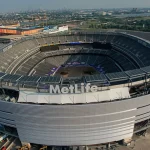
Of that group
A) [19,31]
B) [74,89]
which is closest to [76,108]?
[74,89]

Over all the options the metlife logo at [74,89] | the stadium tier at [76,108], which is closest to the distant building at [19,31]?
the stadium tier at [76,108]

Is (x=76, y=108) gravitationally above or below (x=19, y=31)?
below

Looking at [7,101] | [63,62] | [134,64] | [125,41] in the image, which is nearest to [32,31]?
[63,62]

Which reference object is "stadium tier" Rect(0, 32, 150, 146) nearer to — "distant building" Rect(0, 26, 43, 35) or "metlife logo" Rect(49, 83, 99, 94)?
"metlife logo" Rect(49, 83, 99, 94)

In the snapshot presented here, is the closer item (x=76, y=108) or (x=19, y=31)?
(x=76, y=108)

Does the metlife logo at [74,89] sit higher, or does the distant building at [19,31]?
the distant building at [19,31]

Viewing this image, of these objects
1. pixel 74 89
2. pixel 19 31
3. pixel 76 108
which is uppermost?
pixel 19 31

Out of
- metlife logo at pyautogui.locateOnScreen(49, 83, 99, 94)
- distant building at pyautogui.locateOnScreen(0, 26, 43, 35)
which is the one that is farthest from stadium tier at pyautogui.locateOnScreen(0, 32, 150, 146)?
distant building at pyautogui.locateOnScreen(0, 26, 43, 35)

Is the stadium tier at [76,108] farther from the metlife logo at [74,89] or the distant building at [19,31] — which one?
the distant building at [19,31]

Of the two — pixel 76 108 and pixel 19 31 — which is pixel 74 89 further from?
pixel 19 31
